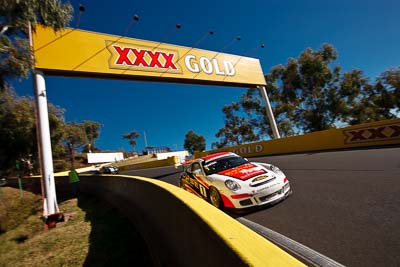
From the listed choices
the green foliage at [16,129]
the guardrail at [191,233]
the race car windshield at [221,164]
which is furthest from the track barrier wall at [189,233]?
the green foliage at [16,129]

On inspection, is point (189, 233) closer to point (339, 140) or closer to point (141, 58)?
point (141, 58)

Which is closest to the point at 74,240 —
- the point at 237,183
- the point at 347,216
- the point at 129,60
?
the point at 237,183

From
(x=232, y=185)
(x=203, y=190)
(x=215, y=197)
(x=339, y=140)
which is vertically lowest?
(x=215, y=197)

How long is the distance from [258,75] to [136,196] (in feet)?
53.5

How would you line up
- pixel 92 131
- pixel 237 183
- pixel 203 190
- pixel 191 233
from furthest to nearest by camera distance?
pixel 92 131
pixel 203 190
pixel 237 183
pixel 191 233

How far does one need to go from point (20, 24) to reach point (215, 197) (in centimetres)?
781

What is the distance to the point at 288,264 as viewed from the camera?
1.32 meters

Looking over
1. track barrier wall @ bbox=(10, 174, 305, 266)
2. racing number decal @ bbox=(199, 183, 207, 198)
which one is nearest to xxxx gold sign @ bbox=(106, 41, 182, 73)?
track barrier wall @ bbox=(10, 174, 305, 266)

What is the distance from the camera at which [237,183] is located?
16.5ft

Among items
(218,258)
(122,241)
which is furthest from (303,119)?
(218,258)

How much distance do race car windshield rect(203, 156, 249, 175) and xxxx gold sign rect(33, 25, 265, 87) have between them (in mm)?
8706

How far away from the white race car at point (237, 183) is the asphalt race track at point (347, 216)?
0.97ft

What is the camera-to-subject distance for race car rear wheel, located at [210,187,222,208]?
5.25m

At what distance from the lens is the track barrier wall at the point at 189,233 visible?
58.7 inches
